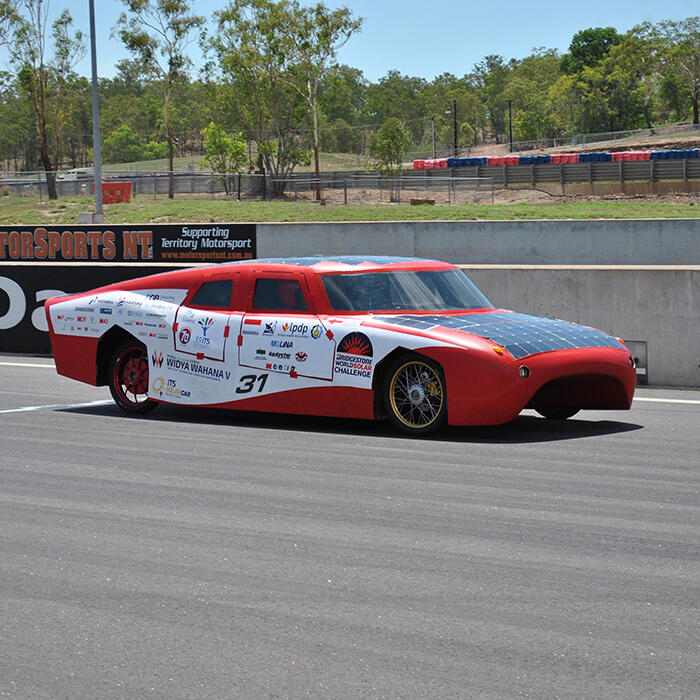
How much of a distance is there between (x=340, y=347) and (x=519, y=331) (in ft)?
4.60

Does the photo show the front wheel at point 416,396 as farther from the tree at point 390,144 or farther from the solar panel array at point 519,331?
the tree at point 390,144

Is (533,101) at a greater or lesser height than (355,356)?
greater

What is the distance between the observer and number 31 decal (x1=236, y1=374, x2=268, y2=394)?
31.2 ft

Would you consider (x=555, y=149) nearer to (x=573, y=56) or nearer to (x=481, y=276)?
(x=573, y=56)

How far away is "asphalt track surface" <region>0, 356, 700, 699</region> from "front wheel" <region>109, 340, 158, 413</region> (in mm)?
Result: 1339

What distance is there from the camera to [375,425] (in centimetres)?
960

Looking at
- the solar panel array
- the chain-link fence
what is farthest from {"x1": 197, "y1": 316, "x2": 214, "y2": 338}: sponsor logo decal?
the chain-link fence

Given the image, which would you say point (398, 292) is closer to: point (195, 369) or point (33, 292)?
point (195, 369)

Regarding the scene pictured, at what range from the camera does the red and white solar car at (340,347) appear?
8.48 m

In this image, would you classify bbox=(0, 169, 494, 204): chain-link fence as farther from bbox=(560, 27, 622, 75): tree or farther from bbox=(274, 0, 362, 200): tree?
bbox=(560, 27, 622, 75): tree

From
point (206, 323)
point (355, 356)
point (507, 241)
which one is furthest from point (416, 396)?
point (507, 241)

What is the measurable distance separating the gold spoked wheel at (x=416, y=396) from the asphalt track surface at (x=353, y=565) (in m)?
0.19

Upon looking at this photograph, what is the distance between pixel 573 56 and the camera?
165625 millimetres

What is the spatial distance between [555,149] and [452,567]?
102 meters
